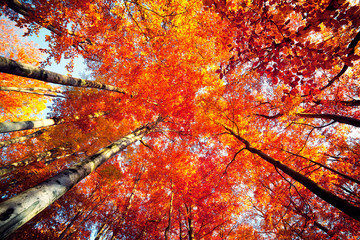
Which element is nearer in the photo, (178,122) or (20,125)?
(20,125)

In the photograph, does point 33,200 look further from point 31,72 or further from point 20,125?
point 20,125

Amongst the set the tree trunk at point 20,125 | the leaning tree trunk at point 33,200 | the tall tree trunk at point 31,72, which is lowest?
the tree trunk at point 20,125

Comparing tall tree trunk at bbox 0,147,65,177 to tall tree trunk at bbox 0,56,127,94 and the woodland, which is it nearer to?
the woodland

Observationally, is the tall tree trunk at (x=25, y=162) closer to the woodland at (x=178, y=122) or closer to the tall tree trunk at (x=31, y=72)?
the woodland at (x=178, y=122)

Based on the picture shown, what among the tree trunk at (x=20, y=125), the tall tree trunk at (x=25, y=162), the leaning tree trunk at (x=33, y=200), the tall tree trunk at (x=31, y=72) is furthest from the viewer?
the tall tree trunk at (x=25, y=162)

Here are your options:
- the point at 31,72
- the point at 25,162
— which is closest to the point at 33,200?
the point at 31,72

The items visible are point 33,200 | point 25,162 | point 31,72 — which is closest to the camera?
point 33,200

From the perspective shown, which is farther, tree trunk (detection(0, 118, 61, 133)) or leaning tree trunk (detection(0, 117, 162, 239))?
tree trunk (detection(0, 118, 61, 133))

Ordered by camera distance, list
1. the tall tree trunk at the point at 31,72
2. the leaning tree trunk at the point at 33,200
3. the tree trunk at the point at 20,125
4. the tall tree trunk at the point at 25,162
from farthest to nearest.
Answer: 1. the tall tree trunk at the point at 25,162
2. the tree trunk at the point at 20,125
3. the tall tree trunk at the point at 31,72
4. the leaning tree trunk at the point at 33,200

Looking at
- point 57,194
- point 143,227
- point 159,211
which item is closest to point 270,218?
point 159,211

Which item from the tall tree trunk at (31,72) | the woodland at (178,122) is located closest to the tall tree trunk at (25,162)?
the woodland at (178,122)

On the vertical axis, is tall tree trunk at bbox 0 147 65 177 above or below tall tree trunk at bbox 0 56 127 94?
below

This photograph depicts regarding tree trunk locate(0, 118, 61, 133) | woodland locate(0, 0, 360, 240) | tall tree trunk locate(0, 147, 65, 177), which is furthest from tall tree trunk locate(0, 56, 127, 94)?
tall tree trunk locate(0, 147, 65, 177)

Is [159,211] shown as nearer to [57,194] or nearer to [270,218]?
[270,218]
